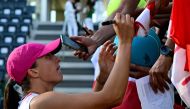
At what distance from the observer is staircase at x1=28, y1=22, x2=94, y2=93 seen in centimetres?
1262

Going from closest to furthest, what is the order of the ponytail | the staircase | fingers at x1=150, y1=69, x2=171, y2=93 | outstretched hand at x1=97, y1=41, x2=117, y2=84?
fingers at x1=150, y1=69, x2=171, y2=93, outstretched hand at x1=97, y1=41, x2=117, y2=84, the ponytail, the staircase

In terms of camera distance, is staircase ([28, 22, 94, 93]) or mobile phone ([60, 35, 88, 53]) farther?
staircase ([28, 22, 94, 93])

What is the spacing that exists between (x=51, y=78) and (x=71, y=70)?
1108 centimetres

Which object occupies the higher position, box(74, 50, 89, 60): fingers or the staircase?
box(74, 50, 89, 60): fingers

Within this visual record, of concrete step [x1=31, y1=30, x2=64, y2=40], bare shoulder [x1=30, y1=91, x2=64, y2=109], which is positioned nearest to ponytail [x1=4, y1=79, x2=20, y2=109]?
bare shoulder [x1=30, y1=91, x2=64, y2=109]

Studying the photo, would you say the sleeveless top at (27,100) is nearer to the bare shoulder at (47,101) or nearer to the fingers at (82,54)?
the bare shoulder at (47,101)

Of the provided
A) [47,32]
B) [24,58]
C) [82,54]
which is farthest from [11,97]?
[47,32]

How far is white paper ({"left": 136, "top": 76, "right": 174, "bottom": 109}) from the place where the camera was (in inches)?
102

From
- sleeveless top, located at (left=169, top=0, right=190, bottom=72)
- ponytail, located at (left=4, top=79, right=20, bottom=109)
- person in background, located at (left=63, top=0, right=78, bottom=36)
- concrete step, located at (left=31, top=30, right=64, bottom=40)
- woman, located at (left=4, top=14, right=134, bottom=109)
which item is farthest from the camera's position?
concrete step, located at (left=31, top=30, right=64, bottom=40)

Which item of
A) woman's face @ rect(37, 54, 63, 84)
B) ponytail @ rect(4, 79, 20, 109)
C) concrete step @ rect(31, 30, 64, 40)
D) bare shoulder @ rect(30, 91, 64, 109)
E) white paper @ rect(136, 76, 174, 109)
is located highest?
woman's face @ rect(37, 54, 63, 84)

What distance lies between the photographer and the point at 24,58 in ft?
8.69

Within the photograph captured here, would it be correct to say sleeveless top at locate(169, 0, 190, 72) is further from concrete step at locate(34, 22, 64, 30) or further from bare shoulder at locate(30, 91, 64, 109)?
concrete step at locate(34, 22, 64, 30)

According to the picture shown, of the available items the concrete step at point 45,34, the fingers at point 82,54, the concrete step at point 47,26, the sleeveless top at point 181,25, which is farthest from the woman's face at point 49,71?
the concrete step at point 47,26

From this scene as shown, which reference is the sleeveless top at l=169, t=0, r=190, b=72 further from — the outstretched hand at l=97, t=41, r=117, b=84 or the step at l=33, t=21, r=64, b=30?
the step at l=33, t=21, r=64, b=30
